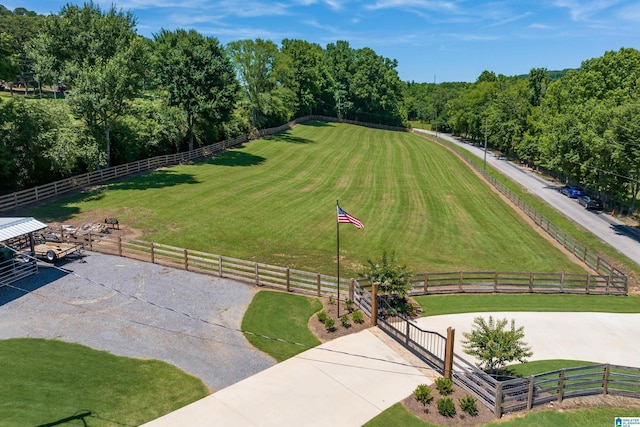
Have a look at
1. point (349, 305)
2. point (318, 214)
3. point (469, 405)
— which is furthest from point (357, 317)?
point (318, 214)

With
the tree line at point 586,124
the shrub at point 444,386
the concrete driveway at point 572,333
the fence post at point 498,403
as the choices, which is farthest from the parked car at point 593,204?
the fence post at point 498,403

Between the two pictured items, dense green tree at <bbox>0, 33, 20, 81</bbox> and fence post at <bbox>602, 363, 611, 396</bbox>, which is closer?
fence post at <bbox>602, 363, 611, 396</bbox>

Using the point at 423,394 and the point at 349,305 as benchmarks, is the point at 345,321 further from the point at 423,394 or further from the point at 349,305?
the point at 423,394

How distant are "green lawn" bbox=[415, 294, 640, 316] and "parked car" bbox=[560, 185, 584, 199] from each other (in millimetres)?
30661

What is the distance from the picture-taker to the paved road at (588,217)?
34409mm

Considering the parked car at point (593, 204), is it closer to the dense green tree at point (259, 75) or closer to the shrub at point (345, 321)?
the shrub at point (345, 321)

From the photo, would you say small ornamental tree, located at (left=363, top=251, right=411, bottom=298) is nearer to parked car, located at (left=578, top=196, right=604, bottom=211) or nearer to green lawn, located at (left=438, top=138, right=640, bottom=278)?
green lawn, located at (left=438, top=138, right=640, bottom=278)

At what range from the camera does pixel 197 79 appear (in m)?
48.8

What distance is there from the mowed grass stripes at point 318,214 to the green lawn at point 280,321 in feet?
18.8

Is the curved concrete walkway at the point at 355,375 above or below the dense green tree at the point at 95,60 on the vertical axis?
below

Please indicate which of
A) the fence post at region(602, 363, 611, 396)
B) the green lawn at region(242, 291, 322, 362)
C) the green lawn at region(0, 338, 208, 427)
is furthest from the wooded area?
the fence post at region(602, 363, 611, 396)

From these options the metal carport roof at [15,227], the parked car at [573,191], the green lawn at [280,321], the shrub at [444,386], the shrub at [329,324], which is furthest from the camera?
the parked car at [573,191]

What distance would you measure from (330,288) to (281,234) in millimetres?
10379

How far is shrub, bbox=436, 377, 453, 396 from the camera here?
42.5 feet
